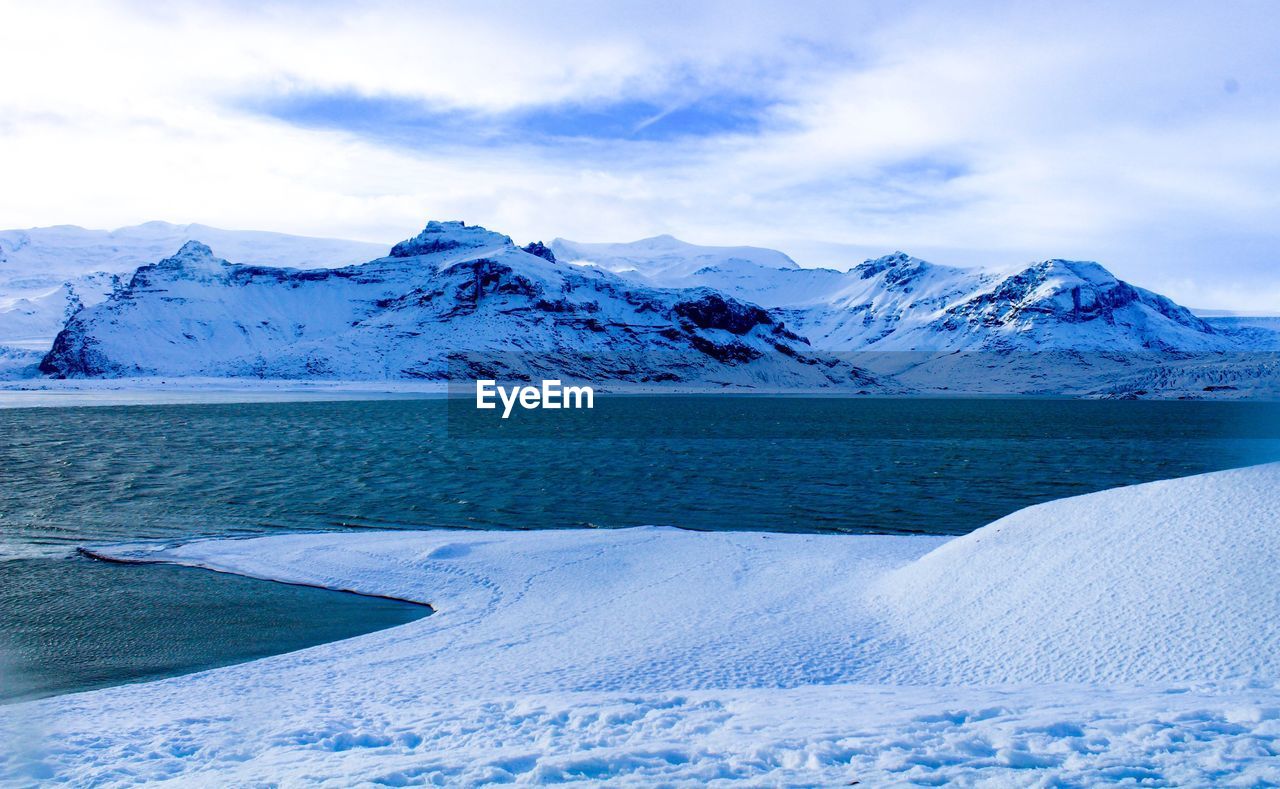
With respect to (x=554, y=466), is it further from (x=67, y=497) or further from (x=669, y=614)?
(x=669, y=614)

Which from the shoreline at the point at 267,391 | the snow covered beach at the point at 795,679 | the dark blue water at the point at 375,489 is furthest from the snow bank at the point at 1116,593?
the shoreline at the point at 267,391

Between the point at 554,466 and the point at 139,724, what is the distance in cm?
2803

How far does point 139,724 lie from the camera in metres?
8.44

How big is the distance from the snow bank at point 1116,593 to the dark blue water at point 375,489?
8.26 meters

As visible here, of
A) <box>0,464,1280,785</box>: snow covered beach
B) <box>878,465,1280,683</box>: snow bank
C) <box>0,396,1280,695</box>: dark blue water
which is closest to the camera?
<box>0,464,1280,785</box>: snow covered beach

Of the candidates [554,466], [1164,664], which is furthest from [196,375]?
[1164,664]

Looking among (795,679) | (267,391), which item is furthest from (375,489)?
(267,391)

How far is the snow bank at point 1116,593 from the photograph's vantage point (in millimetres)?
9148

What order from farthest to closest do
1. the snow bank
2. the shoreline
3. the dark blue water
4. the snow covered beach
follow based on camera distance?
the shoreline < the dark blue water < the snow bank < the snow covered beach

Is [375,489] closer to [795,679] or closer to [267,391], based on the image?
[795,679]

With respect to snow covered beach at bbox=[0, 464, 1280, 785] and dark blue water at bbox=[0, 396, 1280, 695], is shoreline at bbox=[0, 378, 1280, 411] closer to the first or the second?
dark blue water at bbox=[0, 396, 1280, 695]

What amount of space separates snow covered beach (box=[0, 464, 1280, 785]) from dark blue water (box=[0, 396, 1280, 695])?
210 cm

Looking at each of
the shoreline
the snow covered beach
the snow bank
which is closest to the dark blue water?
the snow covered beach

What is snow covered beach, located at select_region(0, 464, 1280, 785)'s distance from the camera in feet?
22.9
